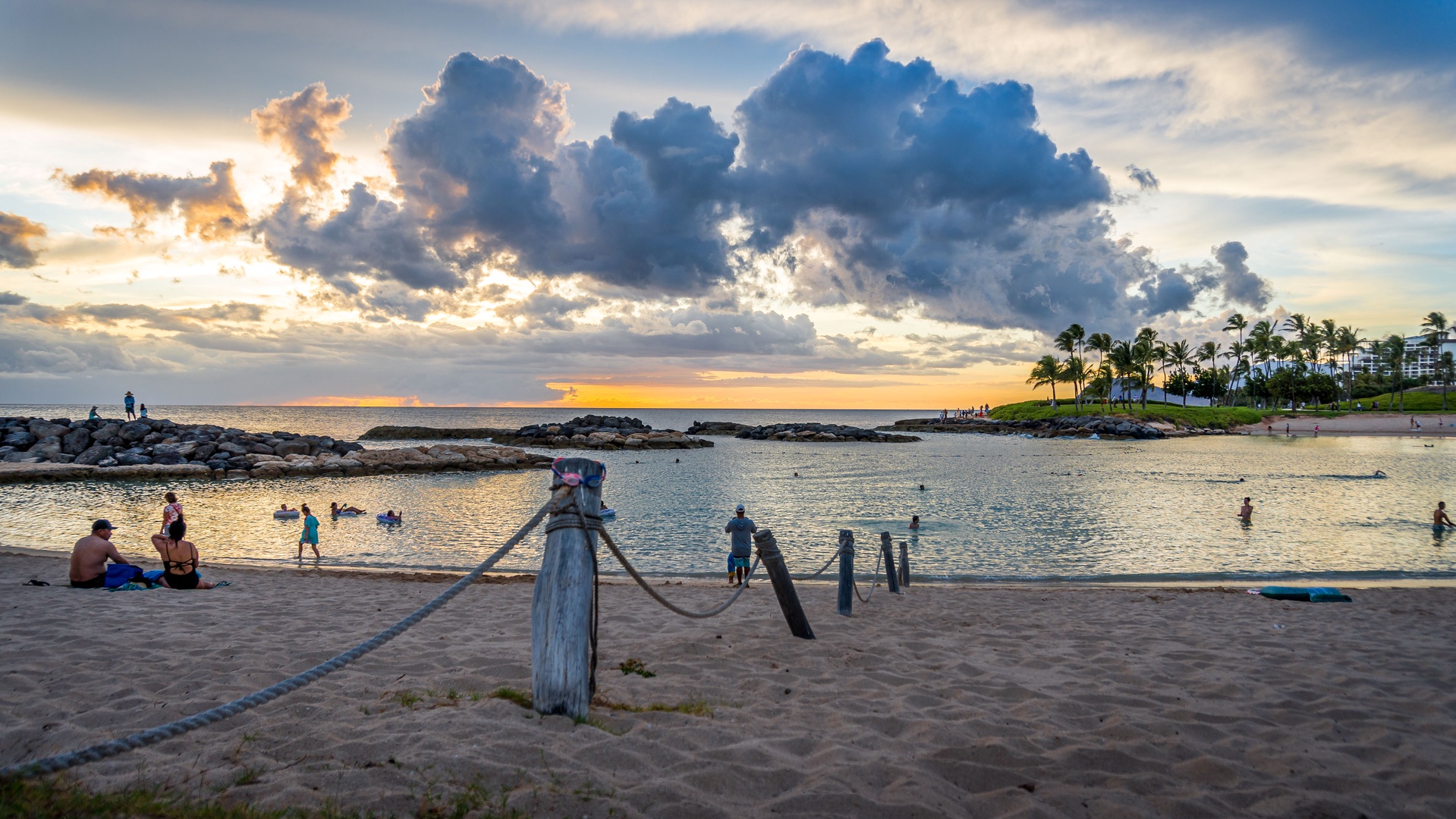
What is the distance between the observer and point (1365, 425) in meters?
85.9

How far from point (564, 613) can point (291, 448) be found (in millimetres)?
52713

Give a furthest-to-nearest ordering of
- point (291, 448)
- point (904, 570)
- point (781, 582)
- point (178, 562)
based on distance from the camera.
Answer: point (291, 448), point (904, 570), point (178, 562), point (781, 582)

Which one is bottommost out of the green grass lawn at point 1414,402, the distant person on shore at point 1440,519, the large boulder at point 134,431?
the distant person on shore at point 1440,519

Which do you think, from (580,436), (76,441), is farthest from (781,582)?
(580,436)

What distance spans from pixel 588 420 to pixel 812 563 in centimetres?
7274

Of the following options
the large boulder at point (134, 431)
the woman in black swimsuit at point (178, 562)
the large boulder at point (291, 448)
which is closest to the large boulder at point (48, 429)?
the large boulder at point (134, 431)

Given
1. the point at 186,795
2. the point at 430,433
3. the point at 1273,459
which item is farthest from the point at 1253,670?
the point at 430,433

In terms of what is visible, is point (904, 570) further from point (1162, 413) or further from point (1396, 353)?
point (1396, 353)

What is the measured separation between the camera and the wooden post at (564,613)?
4.62 meters

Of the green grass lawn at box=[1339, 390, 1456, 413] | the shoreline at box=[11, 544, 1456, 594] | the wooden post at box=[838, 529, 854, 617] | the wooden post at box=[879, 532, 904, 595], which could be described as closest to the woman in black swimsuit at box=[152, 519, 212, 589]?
the shoreline at box=[11, 544, 1456, 594]

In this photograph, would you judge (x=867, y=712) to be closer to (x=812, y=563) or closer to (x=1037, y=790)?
(x=1037, y=790)

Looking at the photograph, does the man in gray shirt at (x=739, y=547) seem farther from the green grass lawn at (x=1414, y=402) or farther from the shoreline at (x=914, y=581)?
the green grass lawn at (x=1414, y=402)

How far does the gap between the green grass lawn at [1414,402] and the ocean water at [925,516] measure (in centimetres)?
6709

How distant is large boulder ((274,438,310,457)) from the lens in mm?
47250
